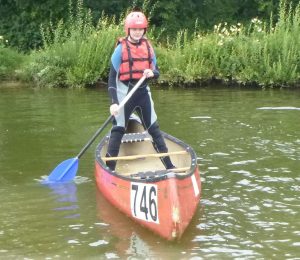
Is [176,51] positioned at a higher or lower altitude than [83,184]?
higher

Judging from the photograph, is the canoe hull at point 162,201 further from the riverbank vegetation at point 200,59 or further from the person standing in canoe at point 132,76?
the riverbank vegetation at point 200,59

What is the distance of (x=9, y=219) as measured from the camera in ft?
20.9

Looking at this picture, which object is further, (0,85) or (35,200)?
(0,85)

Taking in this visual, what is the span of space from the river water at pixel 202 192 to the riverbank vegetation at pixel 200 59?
1.96 metres

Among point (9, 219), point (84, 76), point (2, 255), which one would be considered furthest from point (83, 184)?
point (84, 76)

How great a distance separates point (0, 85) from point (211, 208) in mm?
11715

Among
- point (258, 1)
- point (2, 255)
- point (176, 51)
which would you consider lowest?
point (2, 255)

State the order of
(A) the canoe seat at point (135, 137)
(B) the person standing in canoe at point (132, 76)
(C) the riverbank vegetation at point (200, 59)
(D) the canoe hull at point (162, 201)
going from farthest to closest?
(C) the riverbank vegetation at point (200, 59), (A) the canoe seat at point (135, 137), (B) the person standing in canoe at point (132, 76), (D) the canoe hull at point (162, 201)

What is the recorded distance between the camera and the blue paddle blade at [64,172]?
7656 millimetres

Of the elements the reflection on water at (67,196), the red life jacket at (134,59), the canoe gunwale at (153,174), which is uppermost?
the red life jacket at (134,59)

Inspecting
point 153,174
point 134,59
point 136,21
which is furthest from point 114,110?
point 136,21

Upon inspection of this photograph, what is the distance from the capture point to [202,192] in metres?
7.14

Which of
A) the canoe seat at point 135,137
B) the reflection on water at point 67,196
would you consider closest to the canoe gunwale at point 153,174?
the canoe seat at point 135,137

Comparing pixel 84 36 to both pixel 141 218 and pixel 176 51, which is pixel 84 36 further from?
pixel 141 218
